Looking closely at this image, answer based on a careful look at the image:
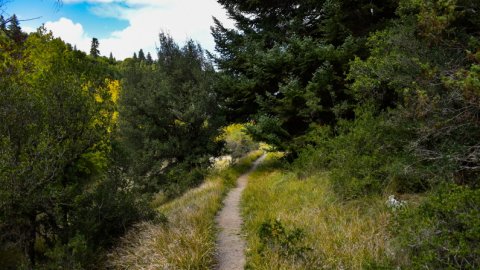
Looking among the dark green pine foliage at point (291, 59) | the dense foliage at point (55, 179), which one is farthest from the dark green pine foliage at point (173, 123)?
the dense foliage at point (55, 179)

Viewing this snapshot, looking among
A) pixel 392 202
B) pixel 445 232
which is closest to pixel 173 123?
pixel 392 202

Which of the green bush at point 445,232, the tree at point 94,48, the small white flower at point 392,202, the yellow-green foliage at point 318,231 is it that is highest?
the tree at point 94,48

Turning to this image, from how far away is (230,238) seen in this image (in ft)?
22.9

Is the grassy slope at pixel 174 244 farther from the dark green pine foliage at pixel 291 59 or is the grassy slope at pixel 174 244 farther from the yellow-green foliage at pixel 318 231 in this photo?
the dark green pine foliage at pixel 291 59

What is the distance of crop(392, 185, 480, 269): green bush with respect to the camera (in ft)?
11.2

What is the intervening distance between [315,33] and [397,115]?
23.2 feet

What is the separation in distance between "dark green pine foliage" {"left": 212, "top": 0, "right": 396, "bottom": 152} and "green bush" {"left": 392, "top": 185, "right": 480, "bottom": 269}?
6.19m

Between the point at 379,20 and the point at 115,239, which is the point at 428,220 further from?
the point at 379,20

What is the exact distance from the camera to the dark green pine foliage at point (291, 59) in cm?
1087

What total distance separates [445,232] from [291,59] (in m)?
8.83

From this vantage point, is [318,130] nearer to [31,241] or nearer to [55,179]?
[55,179]

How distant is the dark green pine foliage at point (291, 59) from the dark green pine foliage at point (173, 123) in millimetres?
1223

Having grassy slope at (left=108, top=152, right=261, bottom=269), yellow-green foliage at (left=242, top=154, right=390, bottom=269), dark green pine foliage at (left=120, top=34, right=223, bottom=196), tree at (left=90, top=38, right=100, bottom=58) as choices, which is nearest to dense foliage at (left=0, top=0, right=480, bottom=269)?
yellow-green foliage at (left=242, top=154, right=390, bottom=269)

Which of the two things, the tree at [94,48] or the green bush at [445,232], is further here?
the tree at [94,48]
